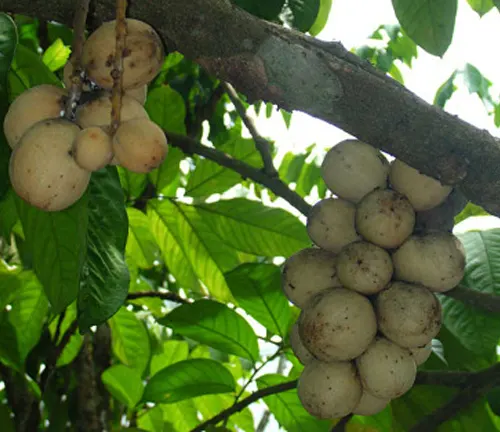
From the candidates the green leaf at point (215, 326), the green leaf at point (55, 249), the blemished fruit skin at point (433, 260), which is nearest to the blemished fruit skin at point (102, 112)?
the green leaf at point (55, 249)

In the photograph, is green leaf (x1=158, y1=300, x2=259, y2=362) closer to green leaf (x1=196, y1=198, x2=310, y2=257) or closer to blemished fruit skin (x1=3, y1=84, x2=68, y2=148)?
green leaf (x1=196, y1=198, x2=310, y2=257)

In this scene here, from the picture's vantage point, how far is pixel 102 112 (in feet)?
2.61

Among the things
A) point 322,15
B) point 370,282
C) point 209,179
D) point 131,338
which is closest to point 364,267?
point 370,282

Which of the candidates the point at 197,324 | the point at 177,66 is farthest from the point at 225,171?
the point at 177,66

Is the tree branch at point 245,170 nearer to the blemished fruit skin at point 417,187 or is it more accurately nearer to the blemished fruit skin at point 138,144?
the blemished fruit skin at point 417,187

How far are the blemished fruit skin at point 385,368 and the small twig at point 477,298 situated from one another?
176 mm

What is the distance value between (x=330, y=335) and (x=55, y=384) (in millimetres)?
1436

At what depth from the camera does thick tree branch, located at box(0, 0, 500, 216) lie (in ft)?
2.86

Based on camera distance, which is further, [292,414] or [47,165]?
[292,414]

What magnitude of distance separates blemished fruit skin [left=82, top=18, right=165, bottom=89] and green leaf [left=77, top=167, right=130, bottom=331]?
13.2 inches

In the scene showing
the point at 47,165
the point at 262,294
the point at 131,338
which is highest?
the point at 47,165

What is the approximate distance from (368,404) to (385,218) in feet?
1.23

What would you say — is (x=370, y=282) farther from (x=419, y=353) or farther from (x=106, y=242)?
(x=106, y=242)

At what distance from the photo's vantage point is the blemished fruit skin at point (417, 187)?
1.11m
